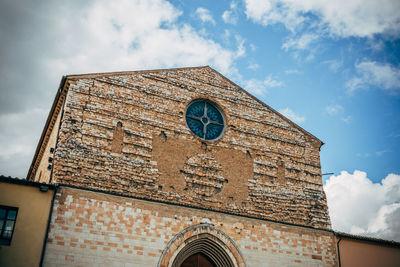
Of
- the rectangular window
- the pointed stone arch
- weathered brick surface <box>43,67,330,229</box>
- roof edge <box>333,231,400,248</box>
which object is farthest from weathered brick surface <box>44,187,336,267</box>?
the rectangular window

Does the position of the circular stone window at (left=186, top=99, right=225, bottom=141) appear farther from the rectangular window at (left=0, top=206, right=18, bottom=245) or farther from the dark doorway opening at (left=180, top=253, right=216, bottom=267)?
the rectangular window at (left=0, top=206, right=18, bottom=245)

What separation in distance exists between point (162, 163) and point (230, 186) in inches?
97.5

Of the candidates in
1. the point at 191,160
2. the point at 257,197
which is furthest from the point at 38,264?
the point at 257,197

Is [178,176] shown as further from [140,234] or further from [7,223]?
[7,223]

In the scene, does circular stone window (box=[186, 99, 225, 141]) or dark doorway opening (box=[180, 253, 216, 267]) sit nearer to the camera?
dark doorway opening (box=[180, 253, 216, 267])

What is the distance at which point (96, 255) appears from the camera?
10570 millimetres

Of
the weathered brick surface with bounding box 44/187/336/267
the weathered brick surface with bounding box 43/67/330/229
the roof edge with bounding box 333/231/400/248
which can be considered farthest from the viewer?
the roof edge with bounding box 333/231/400/248

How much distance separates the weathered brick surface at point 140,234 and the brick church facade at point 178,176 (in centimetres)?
3

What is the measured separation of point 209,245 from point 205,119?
444cm

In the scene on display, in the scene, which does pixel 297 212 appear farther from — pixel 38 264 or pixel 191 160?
pixel 38 264

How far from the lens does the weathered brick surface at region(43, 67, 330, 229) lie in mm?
11789

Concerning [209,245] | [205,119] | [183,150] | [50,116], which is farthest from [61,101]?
[209,245]

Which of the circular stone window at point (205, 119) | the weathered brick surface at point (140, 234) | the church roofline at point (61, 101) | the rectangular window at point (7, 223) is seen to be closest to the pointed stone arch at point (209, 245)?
the weathered brick surface at point (140, 234)

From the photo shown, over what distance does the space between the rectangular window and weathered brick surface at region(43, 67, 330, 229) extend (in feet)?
4.88
